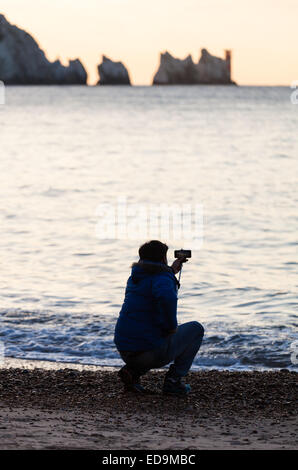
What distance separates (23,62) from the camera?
178 m

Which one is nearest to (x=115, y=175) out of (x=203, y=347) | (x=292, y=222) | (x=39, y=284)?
(x=292, y=222)

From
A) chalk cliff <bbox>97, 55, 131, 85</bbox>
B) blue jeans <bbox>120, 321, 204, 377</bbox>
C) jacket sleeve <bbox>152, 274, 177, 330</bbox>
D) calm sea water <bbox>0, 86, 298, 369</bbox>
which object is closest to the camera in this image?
jacket sleeve <bbox>152, 274, 177, 330</bbox>

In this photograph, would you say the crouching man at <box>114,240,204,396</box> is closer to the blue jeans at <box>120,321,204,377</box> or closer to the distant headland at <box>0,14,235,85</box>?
the blue jeans at <box>120,321,204,377</box>

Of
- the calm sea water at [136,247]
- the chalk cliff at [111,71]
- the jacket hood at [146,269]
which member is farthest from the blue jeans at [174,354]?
the chalk cliff at [111,71]

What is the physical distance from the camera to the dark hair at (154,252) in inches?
265

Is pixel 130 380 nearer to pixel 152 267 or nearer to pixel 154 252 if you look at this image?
pixel 152 267

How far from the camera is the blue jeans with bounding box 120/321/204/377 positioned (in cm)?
689

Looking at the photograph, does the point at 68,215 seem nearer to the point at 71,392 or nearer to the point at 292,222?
the point at 292,222

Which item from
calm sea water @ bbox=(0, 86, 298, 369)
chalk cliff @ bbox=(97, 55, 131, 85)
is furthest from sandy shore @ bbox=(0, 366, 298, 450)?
chalk cliff @ bbox=(97, 55, 131, 85)

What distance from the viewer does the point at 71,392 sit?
7297 millimetres

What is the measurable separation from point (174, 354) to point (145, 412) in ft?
2.00

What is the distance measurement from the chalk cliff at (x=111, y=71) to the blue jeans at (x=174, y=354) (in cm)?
18971

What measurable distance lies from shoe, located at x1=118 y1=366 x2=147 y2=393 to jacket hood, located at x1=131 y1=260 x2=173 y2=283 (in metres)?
0.77

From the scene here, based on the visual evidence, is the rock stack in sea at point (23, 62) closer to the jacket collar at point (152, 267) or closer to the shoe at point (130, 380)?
the shoe at point (130, 380)
